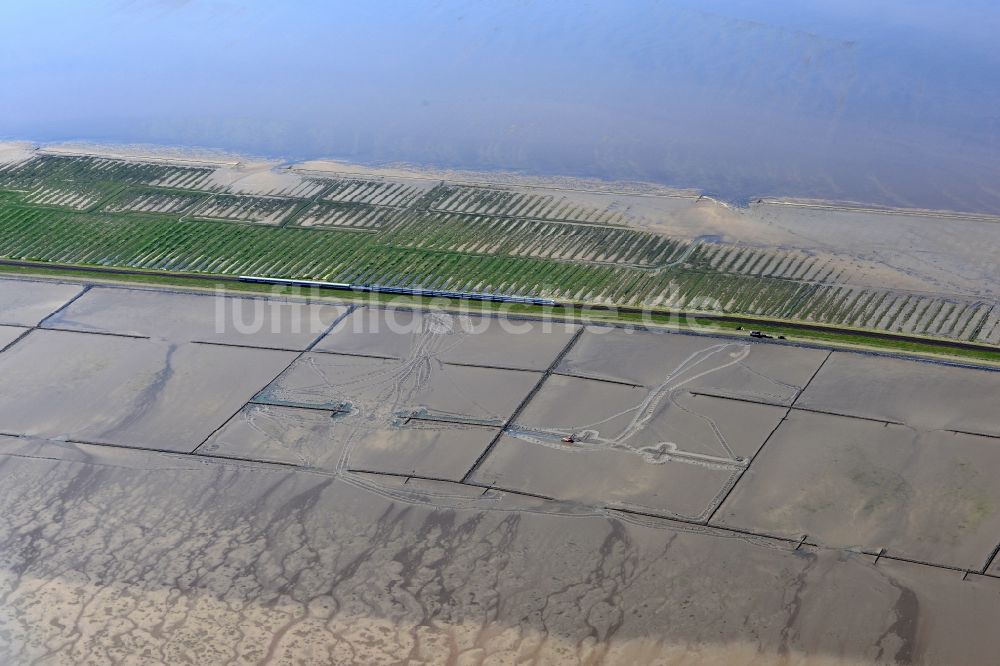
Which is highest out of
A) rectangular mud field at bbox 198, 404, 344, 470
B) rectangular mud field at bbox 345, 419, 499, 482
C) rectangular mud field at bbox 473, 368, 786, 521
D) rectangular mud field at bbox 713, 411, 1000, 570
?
rectangular mud field at bbox 198, 404, 344, 470

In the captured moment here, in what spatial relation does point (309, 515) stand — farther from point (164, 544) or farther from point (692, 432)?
point (692, 432)

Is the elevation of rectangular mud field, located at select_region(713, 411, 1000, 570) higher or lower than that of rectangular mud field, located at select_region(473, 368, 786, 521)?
lower

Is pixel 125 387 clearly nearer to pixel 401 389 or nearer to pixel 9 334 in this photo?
pixel 9 334

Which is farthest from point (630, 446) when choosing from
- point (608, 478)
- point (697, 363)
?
point (697, 363)

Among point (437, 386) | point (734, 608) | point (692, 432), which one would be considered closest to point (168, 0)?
point (437, 386)

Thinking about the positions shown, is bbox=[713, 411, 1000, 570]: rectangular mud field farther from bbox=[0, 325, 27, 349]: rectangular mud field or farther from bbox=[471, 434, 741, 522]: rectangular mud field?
bbox=[0, 325, 27, 349]: rectangular mud field

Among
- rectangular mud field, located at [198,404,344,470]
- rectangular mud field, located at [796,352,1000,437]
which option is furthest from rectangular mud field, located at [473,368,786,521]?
rectangular mud field, located at [198,404,344,470]
